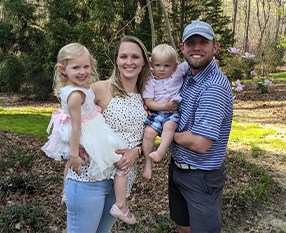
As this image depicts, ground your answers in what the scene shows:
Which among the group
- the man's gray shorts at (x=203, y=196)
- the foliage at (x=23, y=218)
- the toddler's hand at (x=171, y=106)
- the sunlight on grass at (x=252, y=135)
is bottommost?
the sunlight on grass at (x=252, y=135)

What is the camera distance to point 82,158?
1955 millimetres

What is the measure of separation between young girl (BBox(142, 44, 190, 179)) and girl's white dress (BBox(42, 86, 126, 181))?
331 mm

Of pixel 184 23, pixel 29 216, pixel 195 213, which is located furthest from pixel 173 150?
pixel 184 23

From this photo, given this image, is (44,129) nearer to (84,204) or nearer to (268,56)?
(84,204)

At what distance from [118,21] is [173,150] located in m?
9.92

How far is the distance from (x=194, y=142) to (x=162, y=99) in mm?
507

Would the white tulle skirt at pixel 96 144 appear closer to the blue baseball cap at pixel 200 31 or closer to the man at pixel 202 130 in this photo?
the man at pixel 202 130

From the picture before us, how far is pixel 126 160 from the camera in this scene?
6.75 feet

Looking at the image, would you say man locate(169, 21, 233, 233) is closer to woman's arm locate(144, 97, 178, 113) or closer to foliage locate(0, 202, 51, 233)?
woman's arm locate(144, 97, 178, 113)

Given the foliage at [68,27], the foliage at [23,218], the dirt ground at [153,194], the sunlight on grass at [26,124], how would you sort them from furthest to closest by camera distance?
the foliage at [68,27] → the sunlight on grass at [26,124] → the dirt ground at [153,194] → the foliage at [23,218]

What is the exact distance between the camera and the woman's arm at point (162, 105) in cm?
228

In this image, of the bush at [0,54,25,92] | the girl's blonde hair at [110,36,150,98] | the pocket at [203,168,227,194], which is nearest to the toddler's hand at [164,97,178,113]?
the girl's blonde hair at [110,36,150,98]

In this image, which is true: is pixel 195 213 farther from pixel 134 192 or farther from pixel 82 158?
pixel 134 192

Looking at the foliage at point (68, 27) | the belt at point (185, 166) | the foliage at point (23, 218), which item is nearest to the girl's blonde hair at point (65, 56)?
the belt at point (185, 166)
